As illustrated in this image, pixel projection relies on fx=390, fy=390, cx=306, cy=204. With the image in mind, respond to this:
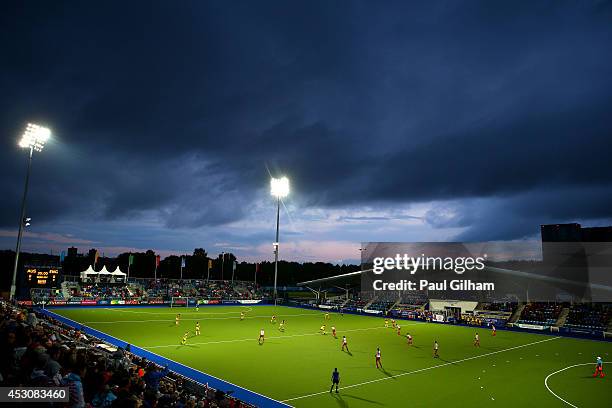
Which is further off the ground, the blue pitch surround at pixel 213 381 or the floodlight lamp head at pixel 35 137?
the floodlight lamp head at pixel 35 137

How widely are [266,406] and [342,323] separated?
118 ft

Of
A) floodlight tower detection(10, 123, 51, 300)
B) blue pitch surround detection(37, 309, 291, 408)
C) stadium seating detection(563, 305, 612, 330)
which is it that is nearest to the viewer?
blue pitch surround detection(37, 309, 291, 408)

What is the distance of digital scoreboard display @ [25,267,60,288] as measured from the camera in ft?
166

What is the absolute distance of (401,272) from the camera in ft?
251

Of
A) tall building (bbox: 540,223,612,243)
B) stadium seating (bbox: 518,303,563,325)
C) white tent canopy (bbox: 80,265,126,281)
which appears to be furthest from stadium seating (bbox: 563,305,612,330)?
white tent canopy (bbox: 80,265,126,281)

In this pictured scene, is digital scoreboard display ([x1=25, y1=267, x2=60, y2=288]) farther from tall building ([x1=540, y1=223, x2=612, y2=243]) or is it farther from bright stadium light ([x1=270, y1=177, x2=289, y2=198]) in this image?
tall building ([x1=540, y1=223, x2=612, y2=243])

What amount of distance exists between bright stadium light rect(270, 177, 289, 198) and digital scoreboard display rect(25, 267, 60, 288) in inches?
1317

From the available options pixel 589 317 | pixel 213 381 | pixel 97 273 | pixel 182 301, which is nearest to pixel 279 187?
pixel 182 301

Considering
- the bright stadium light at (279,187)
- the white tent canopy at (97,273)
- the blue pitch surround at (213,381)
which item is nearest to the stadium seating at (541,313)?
the bright stadium light at (279,187)

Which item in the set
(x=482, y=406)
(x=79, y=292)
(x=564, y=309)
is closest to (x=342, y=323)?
(x=564, y=309)

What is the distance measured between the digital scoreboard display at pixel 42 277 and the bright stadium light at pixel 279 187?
3345cm

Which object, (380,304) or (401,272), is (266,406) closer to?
(380,304)

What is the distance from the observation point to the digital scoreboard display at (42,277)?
50.6 meters

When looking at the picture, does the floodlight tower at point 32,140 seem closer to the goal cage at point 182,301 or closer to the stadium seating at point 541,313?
the goal cage at point 182,301
